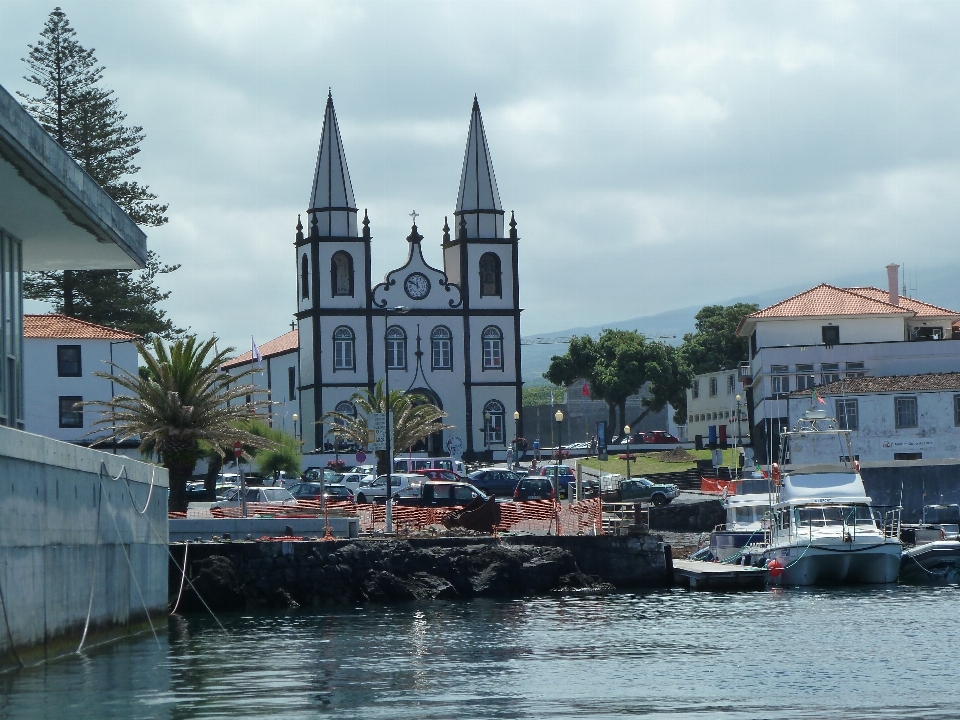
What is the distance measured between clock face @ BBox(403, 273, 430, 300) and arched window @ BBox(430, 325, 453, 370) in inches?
86.0

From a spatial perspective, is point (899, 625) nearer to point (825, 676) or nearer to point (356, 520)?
point (825, 676)

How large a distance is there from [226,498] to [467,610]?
70.8 feet

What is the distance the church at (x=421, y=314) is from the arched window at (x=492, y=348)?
58 millimetres

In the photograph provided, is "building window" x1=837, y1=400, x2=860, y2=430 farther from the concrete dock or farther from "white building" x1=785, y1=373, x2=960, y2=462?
the concrete dock

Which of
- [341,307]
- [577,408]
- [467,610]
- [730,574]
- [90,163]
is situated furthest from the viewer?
[577,408]

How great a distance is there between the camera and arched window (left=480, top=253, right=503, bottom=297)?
90.4m

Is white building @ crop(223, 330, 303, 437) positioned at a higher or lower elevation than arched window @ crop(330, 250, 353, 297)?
lower

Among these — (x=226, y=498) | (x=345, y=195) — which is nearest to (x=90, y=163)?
(x=345, y=195)

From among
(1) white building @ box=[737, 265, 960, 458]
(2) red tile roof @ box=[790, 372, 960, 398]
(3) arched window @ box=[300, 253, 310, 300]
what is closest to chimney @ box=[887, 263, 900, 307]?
(1) white building @ box=[737, 265, 960, 458]

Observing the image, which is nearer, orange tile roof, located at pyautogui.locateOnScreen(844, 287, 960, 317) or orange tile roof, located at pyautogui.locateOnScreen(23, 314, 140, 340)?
orange tile roof, located at pyautogui.locateOnScreen(23, 314, 140, 340)

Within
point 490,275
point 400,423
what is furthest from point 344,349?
point 400,423

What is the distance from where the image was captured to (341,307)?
289 feet

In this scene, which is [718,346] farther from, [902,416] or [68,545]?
[68,545]

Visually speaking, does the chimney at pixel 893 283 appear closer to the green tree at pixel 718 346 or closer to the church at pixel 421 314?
the church at pixel 421 314
